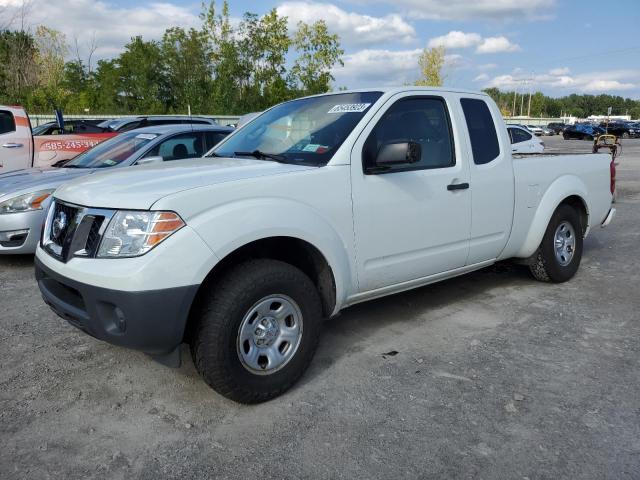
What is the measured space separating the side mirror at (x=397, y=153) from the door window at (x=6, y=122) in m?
7.82

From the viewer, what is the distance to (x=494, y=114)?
181 inches

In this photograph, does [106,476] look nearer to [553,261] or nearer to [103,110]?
[553,261]

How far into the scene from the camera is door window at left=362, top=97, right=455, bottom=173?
3.67 m

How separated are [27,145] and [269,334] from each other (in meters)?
7.69

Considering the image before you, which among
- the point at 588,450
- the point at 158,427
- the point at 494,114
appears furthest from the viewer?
the point at 494,114

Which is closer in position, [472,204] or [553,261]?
[472,204]

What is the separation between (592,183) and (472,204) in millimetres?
2122

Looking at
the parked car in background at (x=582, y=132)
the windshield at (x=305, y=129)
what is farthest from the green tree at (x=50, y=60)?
the parked car in background at (x=582, y=132)

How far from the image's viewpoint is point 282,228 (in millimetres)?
3023

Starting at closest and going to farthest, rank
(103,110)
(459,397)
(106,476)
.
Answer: (106,476) → (459,397) → (103,110)

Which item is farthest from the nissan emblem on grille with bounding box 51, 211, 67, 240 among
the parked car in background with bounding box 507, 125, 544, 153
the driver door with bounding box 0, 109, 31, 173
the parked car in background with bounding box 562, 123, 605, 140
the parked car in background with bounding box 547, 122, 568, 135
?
the parked car in background with bounding box 547, 122, 568, 135

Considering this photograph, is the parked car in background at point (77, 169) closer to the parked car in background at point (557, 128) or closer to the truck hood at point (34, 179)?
the truck hood at point (34, 179)

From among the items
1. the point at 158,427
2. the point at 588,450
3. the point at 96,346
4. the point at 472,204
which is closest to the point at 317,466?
the point at 158,427

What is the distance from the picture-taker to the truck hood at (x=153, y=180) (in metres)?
2.79
